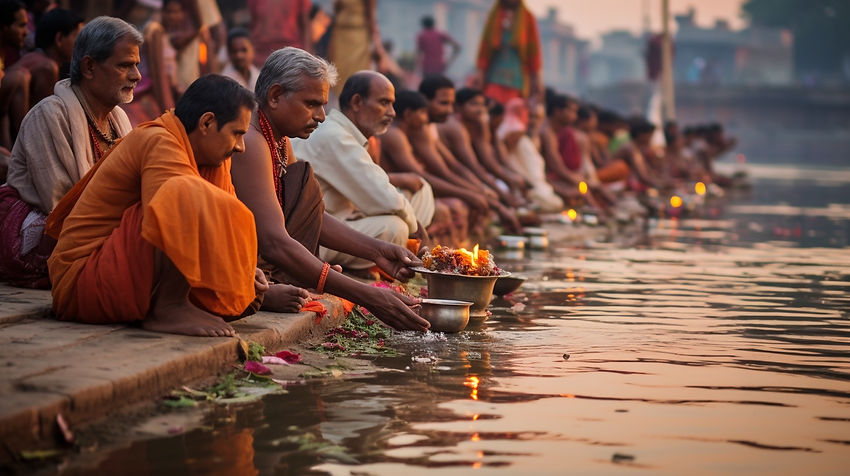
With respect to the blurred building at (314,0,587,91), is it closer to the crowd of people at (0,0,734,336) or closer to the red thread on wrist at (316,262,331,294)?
the crowd of people at (0,0,734,336)

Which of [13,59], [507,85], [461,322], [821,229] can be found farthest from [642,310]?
[507,85]

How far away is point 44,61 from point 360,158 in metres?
1.72

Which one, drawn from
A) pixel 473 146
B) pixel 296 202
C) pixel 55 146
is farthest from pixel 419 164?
pixel 55 146

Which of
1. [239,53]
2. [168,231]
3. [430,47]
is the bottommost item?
[168,231]

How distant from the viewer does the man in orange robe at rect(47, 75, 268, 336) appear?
14.6 feet

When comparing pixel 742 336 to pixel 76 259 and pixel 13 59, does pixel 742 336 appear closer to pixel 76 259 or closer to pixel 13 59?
pixel 76 259

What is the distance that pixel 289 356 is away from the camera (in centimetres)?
493

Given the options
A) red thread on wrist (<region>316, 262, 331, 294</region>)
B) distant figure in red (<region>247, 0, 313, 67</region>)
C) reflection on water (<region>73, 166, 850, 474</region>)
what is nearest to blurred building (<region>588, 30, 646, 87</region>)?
distant figure in red (<region>247, 0, 313, 67</region>)

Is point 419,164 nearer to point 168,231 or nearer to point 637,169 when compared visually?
point 168,231

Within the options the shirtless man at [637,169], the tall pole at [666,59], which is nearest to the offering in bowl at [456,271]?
the shirtless man at [637,169]

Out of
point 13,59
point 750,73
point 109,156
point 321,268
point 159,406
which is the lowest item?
point 159,406

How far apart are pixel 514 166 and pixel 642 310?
7178 millimetres

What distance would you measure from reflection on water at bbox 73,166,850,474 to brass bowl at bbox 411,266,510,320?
0.16 meters

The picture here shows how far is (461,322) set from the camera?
579 cm
